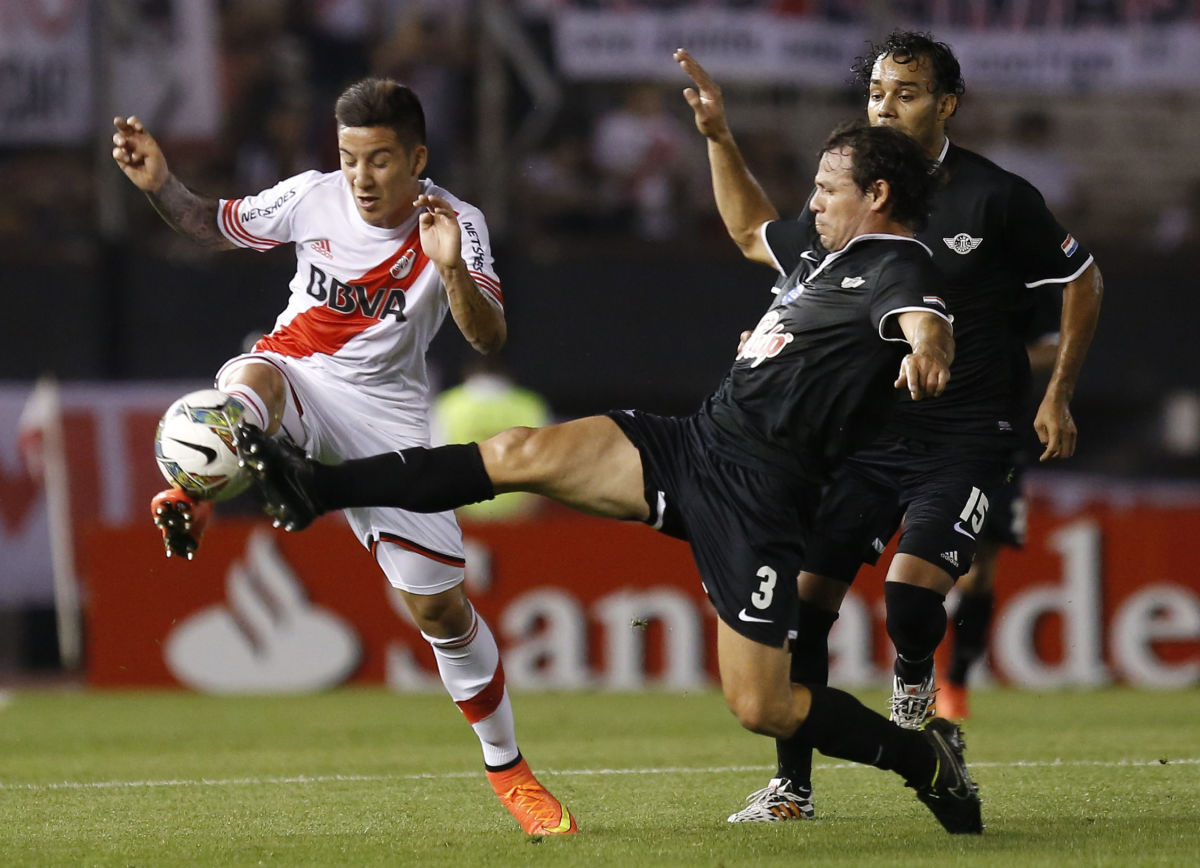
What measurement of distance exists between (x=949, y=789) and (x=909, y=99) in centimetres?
216

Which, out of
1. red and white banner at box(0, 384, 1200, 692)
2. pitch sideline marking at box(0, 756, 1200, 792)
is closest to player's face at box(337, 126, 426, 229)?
pitch sideline marking at box(0, 756, 1200, 792)

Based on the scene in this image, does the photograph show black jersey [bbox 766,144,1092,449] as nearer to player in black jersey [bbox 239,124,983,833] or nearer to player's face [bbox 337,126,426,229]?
player in black jersey [bbox 239,124,983,833]

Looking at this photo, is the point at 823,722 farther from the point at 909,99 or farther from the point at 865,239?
the point at 909,99

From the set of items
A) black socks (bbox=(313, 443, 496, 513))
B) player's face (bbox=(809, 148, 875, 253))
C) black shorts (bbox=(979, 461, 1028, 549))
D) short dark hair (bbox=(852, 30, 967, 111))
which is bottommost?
black shorts (bbox=(979, 461, 1028, 549))

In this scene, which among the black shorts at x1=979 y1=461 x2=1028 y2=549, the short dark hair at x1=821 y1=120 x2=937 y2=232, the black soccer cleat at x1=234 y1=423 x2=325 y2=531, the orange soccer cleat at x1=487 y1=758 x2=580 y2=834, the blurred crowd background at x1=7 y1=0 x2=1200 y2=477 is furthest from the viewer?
the blurred crowd background at x1=7 y1=0 x2=1200 y2=477

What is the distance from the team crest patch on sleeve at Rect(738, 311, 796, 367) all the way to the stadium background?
7.82 metres

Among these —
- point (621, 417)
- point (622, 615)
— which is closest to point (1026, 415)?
point (621, 417)

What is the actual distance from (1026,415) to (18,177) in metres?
9.96

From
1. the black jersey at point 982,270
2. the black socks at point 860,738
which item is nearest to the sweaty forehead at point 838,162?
the black jersey at point 982,270

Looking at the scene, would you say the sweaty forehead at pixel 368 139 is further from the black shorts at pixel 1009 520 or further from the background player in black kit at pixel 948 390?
the black shorts at pixel 1009 520

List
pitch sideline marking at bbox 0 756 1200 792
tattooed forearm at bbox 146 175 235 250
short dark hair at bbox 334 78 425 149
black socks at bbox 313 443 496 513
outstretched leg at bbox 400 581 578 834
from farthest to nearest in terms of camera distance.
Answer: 1. pitch sideline marking at bbox 0 756 1200 792
2. tattooed forearm at bbox 146 175 235 250
3. outstretched leg at bbox 400 581 578 834
4. short dark hair at bbox 334 78 425 149
5. black socks at bbox 313 443 496 513

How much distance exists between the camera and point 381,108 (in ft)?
18.3

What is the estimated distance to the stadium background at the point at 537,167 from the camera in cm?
1334

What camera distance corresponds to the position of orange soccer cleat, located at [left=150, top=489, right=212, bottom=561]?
5055mm
